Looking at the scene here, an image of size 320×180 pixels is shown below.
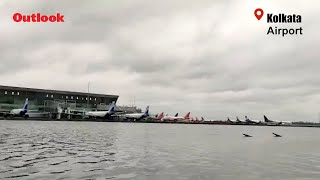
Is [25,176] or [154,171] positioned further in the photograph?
[154,171]

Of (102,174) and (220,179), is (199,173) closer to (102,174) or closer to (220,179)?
(220,179)

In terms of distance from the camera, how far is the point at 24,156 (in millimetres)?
30062

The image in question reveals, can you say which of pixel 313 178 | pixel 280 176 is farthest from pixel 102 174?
pixel 313 178

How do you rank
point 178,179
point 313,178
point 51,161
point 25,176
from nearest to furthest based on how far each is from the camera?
1. point 25,176
2. point 178,179
3. point 313,178
4. point 51,161

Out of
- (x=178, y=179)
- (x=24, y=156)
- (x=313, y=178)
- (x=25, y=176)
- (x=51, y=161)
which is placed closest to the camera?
(x=25, y=176)

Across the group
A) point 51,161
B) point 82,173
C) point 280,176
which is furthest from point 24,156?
point 280,176

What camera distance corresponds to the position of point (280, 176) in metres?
25.7

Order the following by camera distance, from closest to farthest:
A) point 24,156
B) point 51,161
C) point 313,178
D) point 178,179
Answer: point 178,179
point 313,178
point 51,161
point 24,156

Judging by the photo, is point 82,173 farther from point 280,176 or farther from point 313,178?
point 313,178

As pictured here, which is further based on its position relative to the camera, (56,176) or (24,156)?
(24,156)

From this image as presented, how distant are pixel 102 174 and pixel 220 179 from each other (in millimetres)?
8138

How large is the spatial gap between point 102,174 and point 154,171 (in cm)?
439

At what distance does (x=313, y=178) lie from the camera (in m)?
25.3

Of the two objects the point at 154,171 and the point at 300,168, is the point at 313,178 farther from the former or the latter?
the point at 154,171
